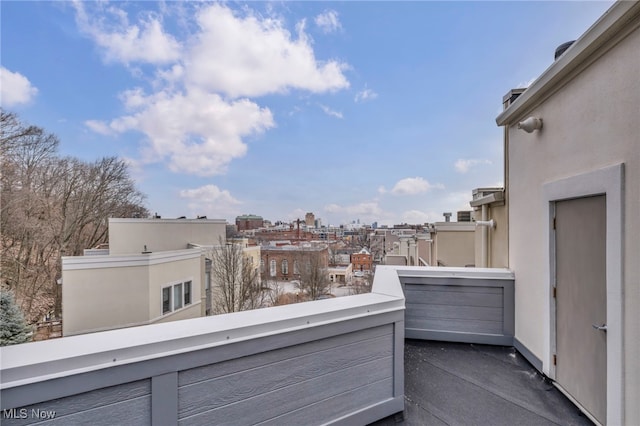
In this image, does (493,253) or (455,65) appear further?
(455,65)

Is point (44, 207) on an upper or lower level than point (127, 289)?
upper

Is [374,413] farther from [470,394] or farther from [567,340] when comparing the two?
[567,340]

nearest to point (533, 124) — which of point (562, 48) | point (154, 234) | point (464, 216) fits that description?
point (562, 48)

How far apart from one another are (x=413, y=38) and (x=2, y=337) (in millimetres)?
11693

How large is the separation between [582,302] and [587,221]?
0.61 meters

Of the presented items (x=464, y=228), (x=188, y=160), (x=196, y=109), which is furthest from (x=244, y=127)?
(x=464, y=228)

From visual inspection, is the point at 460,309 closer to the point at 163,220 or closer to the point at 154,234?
the point at 163,220

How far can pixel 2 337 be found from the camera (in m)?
6.25

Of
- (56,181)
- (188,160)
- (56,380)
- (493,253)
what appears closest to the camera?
(56,380)

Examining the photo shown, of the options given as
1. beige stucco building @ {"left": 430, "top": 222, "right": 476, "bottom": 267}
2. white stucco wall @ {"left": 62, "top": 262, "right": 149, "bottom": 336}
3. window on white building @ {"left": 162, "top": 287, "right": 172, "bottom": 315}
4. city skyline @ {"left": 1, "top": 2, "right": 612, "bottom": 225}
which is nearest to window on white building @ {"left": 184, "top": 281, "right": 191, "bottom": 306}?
window on white building @ {"left": 162, "top": 287, "right": 172, "bottom": 315}

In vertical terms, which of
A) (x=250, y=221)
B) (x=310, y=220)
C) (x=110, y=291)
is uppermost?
(x=250, y=221)

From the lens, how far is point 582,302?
2070 millimetres

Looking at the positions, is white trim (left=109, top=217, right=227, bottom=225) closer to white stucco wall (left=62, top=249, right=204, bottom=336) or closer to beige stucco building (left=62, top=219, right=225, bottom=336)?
beige stucco building (left=62, top=219, right=225, bottom=336)

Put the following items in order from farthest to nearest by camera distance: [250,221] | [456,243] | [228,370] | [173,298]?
[250,221], [173,298], [456,243], [228,370]
